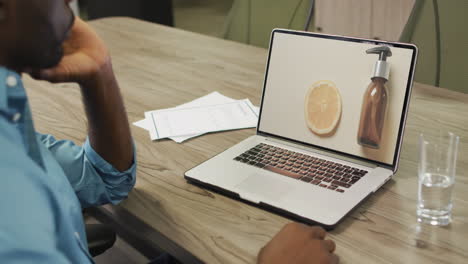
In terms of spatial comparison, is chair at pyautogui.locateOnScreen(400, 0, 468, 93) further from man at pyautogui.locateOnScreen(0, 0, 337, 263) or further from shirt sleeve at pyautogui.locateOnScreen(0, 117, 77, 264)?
shirt sleeve at pyautogui.locateOnScreen(0, 117, 77, 264)

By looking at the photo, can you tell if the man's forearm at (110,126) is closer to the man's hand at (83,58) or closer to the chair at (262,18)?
the man's hand at (83,58)

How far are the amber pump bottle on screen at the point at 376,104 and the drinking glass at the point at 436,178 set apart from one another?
0.12 metres

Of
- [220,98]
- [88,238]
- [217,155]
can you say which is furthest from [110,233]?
[220,98]

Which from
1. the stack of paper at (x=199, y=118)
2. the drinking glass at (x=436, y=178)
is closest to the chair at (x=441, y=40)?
the stack of paper at (x=199, y=118)

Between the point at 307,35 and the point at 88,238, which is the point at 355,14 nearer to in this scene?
the point at 307,35

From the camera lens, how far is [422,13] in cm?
178

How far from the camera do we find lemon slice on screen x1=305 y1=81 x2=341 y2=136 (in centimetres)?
110

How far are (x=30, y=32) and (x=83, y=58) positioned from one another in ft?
0.95

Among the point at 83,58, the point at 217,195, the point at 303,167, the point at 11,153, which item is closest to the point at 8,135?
the point at 11,153

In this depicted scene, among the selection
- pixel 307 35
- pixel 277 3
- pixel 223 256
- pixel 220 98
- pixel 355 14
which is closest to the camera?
pixel 223 256

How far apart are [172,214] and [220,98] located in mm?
603

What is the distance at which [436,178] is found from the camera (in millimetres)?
921

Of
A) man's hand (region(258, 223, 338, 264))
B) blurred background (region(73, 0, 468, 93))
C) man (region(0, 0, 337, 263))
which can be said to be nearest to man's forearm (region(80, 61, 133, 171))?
man (region(0, 0, 337, 263))

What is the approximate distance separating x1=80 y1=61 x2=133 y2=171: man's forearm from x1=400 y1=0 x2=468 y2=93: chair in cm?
117
